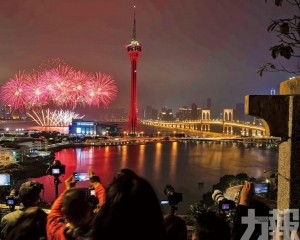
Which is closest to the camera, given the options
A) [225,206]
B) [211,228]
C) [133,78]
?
[211,228]

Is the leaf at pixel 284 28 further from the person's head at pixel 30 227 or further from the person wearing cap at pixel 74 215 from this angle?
the person's head at pixel 30 227

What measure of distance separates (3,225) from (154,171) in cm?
1909

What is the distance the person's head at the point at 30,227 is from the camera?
47.5 inches

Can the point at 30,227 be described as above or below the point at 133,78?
below

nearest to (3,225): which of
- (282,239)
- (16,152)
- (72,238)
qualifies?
(72,238)

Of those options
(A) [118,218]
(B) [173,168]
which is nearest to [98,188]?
(A) [118,218]

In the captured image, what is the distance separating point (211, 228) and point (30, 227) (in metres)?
0.61

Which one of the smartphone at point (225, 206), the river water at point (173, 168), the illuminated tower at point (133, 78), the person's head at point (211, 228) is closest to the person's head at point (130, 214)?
the person's head at point (211, 228)

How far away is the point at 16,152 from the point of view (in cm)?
2261

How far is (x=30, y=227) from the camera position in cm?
121

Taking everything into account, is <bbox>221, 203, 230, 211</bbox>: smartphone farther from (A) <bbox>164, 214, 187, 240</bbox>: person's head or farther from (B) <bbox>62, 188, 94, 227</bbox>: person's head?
(B) <bbox>62, 188, 94, 227</bbox>: person's head

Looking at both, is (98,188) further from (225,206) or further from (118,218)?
(225,206)

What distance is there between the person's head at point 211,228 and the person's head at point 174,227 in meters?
0.05

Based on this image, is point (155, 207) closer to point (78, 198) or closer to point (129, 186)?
point (129, 186)
